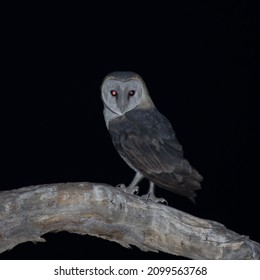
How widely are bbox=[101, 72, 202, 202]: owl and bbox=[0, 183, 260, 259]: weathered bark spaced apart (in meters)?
0.16

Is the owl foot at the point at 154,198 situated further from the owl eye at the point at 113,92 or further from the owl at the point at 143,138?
the owl eye at the point at 113,92

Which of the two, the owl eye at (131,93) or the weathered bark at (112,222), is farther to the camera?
the owl eye at (131,93)

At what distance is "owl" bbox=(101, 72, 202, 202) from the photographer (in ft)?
10.2

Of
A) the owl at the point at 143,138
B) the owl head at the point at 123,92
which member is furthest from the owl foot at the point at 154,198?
the owl head at the point at 123,92

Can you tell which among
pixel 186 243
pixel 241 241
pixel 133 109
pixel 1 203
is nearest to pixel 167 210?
pixel 186 243

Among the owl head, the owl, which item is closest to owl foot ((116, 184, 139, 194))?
the owl

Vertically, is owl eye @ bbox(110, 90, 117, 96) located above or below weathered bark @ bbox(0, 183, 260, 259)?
above

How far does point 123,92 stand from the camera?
3.20 metres

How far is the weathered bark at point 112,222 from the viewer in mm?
2895

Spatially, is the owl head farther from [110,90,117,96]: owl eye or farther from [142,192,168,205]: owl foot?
[142,192,168,205]: owl foot

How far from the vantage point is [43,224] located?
2918 mm

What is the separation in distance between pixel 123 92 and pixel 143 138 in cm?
27

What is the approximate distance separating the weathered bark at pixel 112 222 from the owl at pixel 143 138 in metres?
0.16

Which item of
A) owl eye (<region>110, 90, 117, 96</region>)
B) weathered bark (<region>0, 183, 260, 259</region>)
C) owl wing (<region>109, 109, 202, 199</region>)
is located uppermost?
owl eye (<region>110, 90, 117, 96</region>)
